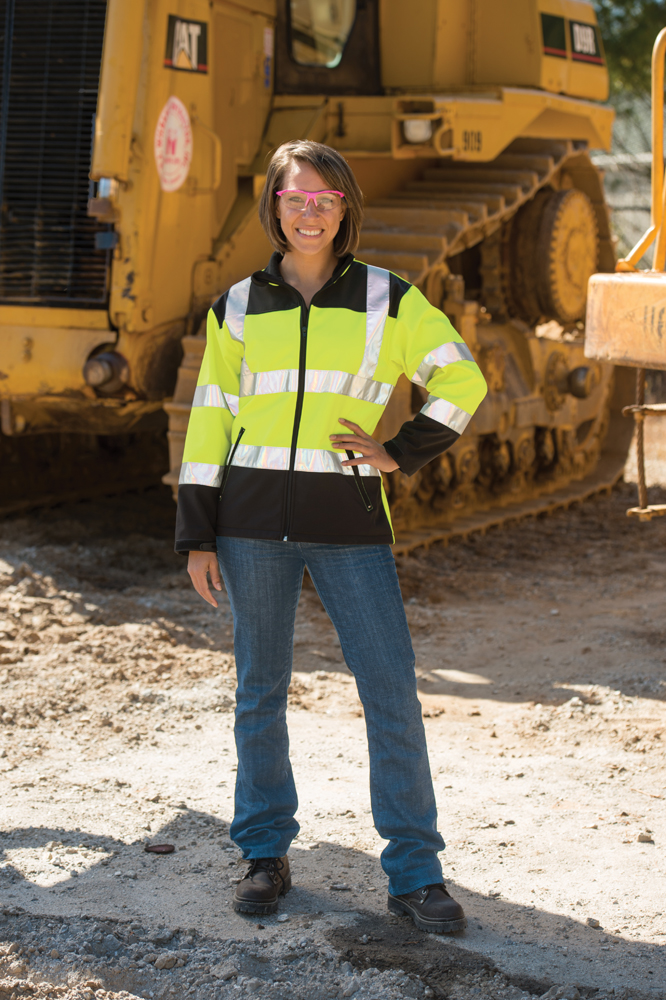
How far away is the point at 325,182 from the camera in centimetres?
311

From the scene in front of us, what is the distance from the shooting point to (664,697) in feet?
16.9

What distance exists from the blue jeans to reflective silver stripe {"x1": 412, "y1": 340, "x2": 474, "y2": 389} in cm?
47

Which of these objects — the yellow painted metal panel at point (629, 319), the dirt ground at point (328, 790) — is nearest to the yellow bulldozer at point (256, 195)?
the dirt ground at point (328, 790)

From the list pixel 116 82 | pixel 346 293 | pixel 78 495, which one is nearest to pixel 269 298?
pixel 346 293

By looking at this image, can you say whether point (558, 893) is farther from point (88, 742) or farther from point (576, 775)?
point (88, 742)

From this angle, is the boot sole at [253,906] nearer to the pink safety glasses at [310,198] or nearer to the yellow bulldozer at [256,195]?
the pink safety glasses at [310,198]

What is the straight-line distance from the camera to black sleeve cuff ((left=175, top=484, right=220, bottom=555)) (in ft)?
10.3

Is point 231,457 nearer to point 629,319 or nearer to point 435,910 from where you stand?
point 435,910

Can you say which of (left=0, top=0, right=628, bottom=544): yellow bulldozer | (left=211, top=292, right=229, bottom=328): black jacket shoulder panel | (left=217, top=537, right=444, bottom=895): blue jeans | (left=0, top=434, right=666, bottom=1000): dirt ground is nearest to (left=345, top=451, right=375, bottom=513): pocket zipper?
(left=217, top=537, right=444, bottom=895): blue jeans

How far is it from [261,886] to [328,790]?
935 millimetres

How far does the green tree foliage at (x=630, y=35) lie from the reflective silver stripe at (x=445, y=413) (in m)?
12.6

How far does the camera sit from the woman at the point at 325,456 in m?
3.10

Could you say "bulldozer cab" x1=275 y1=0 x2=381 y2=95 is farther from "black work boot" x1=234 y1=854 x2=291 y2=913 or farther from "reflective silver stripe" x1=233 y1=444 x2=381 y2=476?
"black work boot" x1=234 y1=854 x2=291 y2=913

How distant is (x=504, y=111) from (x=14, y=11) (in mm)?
3032
